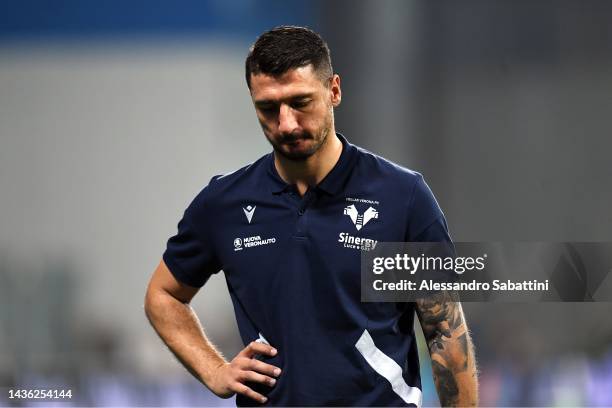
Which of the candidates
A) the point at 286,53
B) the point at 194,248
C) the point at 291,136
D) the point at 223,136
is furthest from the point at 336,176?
the point at 223,136

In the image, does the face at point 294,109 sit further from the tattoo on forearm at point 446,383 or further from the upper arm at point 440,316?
the tattoo on forearm at point 446,383

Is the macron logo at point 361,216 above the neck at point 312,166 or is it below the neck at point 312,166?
below

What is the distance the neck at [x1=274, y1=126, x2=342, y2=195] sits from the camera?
223 cm

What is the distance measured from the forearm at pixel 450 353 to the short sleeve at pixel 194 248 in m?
0.50

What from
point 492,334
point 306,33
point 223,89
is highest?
point 223,89

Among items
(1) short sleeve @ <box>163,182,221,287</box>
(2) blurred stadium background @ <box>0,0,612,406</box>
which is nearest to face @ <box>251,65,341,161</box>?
(1) short sleeve @ <box>163,182,221,287</box>

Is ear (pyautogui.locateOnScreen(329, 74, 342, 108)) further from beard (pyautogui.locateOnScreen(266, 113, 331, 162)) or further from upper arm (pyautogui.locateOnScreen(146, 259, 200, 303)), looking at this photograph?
upper arm (pyautogui.locateOnScreen(146, 259, 200, 303))

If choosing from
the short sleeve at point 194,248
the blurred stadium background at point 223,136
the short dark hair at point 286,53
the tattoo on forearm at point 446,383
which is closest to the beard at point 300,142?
the short dark hair at point 286,53

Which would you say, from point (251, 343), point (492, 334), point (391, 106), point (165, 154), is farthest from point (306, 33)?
point (165, 154)

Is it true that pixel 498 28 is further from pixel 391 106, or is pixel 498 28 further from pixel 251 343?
pixel 251 343

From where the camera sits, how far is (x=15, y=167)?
516 centimetres

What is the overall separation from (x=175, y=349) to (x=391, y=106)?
2676 mm

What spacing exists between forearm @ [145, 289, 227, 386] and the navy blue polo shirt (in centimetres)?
23

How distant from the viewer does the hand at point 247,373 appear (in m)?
2.19
